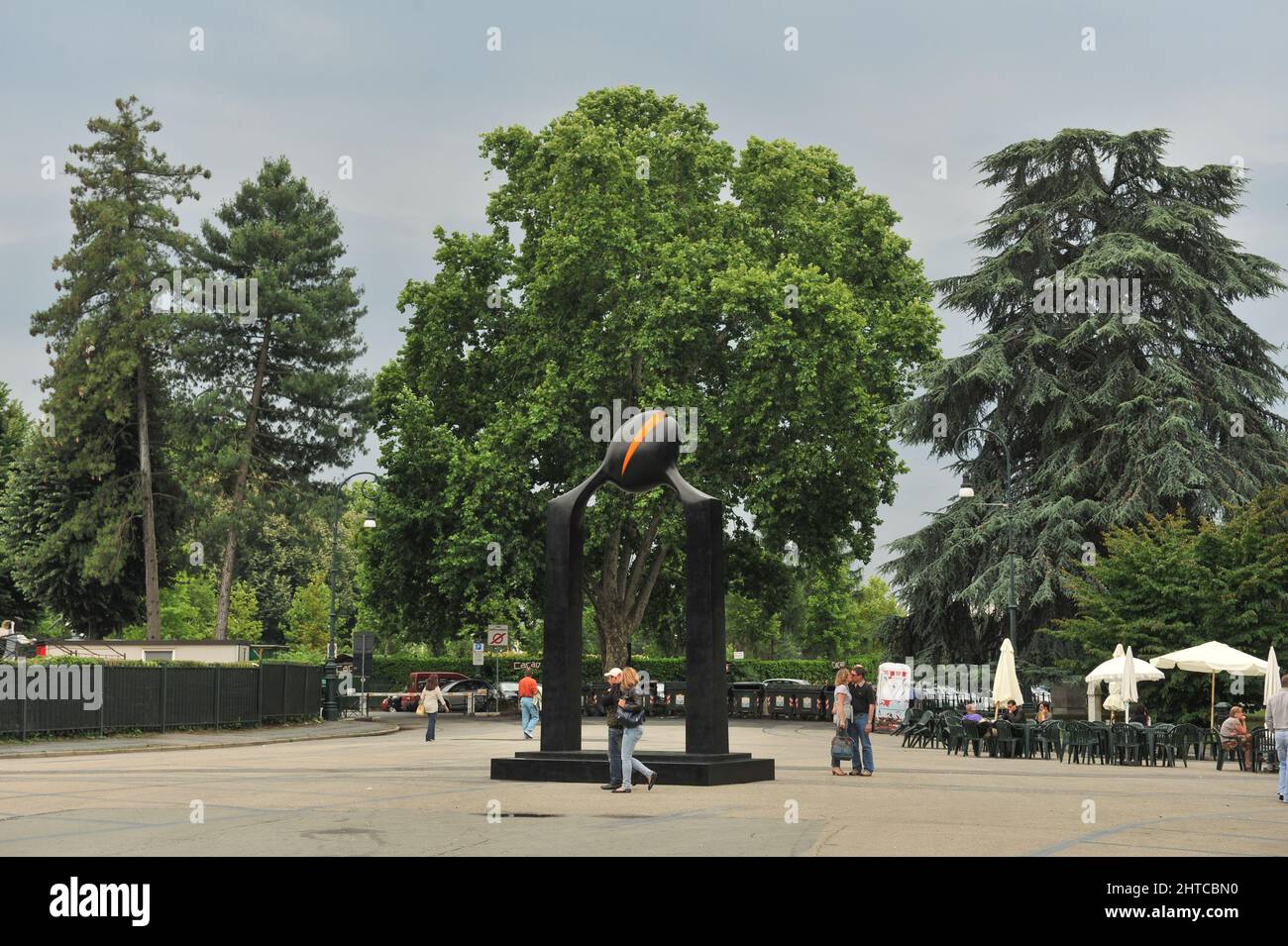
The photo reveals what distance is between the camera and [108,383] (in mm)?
54719

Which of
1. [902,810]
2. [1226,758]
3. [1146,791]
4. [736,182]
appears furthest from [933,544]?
[902,810]

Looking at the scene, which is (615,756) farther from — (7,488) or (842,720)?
(7,488)

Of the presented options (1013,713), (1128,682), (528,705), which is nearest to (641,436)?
(1128,682)

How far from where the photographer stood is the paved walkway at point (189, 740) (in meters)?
28.3

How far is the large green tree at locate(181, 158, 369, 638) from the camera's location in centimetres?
5709

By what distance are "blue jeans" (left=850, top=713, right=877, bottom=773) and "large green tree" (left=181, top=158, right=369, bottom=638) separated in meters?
39.1

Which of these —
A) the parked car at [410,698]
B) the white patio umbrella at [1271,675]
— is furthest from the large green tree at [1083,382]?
the parked car at [410,698]

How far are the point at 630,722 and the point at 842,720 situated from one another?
222 inches

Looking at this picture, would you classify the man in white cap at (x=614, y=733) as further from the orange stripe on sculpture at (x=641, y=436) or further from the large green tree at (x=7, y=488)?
the large green tree at (x=7, y=488)

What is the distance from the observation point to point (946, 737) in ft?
101

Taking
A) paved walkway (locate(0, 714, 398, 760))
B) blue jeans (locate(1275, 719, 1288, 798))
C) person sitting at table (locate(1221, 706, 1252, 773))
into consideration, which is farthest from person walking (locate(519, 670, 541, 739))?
blue jeans (locate(1275, 719, 1288, 798))

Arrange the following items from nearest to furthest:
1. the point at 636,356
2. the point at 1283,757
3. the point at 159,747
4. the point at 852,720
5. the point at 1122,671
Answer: the point at 1283,757 < the point at 852,720 < the point at 1122,671 < the point at 159,747 < the point at 636,356

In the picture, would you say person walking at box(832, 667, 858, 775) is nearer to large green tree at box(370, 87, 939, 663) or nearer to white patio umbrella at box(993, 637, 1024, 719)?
white patio umbrella at box(993, 637, 1024, 719)
